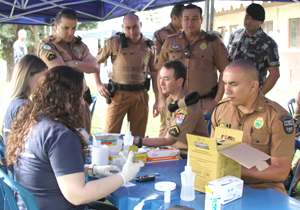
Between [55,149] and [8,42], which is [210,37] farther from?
[8,42]

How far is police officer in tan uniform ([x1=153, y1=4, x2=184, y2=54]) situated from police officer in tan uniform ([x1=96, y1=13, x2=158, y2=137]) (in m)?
0.15

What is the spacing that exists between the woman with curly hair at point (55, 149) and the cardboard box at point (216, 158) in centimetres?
35

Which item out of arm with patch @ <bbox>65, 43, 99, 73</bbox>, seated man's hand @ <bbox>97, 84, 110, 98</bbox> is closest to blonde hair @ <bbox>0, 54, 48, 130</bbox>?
arm with patch @ <bbox>65, 43, 99, 73</bbox>

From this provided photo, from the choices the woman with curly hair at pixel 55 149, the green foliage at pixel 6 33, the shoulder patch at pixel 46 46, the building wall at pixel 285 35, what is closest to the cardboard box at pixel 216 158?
the woman with curly hair at pixel 55 149

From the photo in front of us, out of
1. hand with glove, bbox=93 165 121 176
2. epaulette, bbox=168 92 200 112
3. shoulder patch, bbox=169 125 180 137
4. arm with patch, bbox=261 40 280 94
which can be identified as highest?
arm with patch, bbox=261 40 280 94

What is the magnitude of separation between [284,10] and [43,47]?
10.3 meters

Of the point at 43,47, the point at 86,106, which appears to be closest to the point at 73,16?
the point at 43,47

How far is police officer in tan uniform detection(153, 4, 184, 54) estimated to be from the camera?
167 inches

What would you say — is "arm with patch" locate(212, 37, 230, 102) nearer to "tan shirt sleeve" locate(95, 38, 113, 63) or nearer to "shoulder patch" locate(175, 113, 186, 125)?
"shoulder patch" locate(175, 113, 186, 125)

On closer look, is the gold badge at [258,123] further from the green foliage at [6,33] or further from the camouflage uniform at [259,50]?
the green foliage at [6,33]

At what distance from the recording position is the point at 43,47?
3.33 metres

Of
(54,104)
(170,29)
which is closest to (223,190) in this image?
(54,104)

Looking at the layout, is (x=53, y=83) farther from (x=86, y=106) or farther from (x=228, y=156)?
(x=86, y=106)

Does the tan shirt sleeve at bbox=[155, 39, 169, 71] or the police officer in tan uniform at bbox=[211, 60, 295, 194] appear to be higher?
the tan shirt sleeve at bbox=[155, 39, 169, 71]
